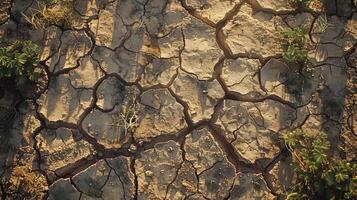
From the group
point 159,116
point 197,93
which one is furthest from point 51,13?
point 197,93

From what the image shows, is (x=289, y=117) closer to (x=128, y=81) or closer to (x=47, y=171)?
(x=128, y=81)

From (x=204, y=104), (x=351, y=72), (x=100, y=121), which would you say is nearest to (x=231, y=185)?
(x=204, y=104)

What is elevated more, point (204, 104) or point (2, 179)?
point (204, 104)

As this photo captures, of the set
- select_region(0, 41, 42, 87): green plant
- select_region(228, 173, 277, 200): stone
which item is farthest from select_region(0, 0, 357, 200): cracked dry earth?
select_region(0, 41, 42, 87): green plant

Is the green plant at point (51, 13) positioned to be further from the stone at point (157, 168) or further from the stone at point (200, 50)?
the stone at point (157, 168)

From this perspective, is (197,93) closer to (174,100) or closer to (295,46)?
(174,100)

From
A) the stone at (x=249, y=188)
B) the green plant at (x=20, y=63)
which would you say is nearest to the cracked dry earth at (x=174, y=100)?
the stone at (x=249, y=188)
